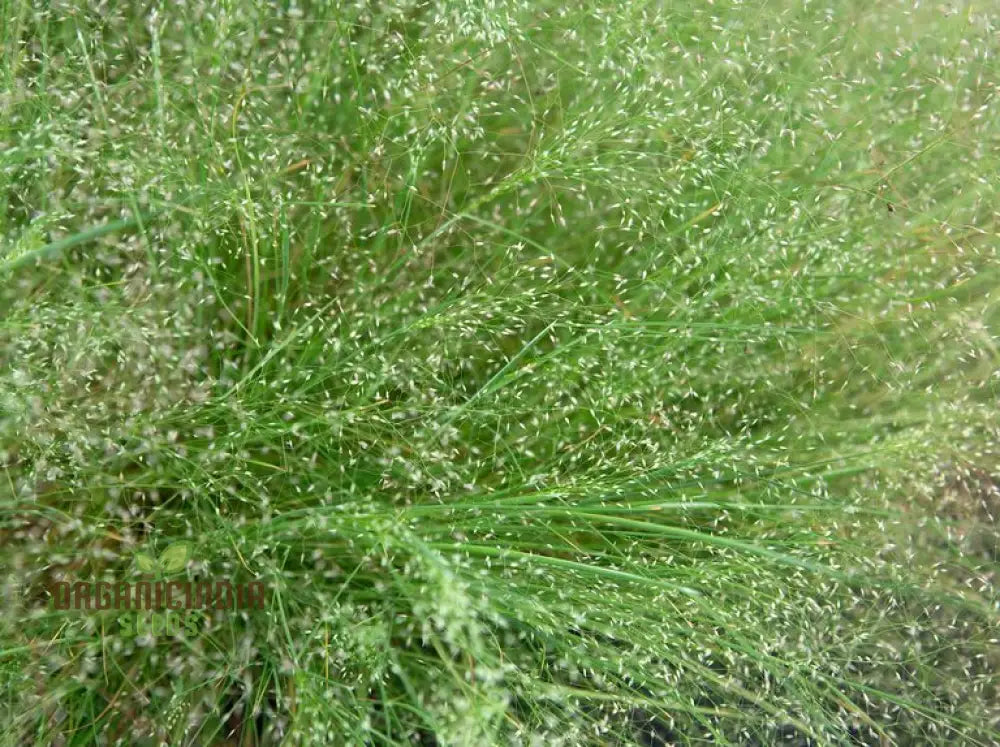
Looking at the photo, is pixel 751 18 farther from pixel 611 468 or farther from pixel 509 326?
pixel 611 468

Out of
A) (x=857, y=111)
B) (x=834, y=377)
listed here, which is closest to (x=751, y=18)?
(x=857, y=111)

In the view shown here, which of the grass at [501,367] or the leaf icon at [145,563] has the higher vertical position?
the grass at [501,367]

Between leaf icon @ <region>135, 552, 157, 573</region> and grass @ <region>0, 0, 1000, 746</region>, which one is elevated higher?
grass @ <region>0, 0, 1000, 746</region>

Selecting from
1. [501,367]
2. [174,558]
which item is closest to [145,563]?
[174,558]

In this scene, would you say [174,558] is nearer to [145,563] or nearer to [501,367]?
[145,563]
